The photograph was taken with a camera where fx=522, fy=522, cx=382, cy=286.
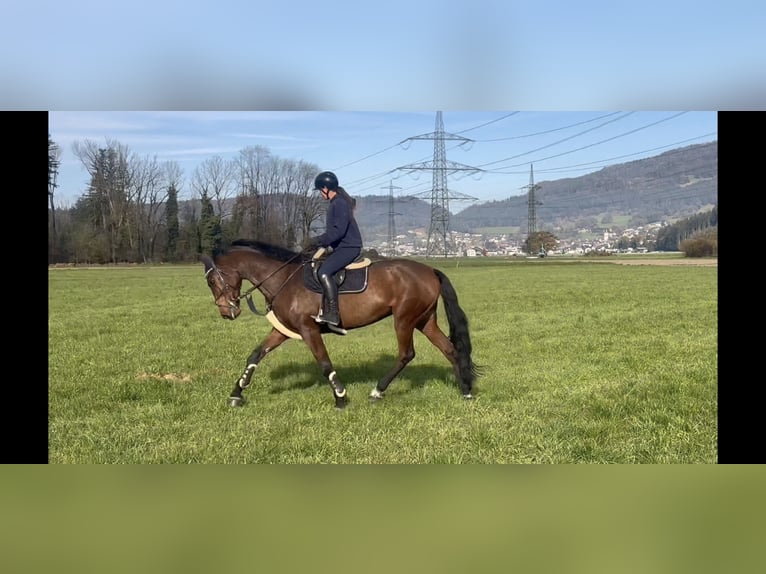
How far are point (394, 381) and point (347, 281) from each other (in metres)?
1.70

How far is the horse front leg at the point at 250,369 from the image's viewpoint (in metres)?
5.65

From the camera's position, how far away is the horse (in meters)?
5.48

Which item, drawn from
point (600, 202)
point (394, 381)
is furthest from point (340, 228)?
point (600, 202)

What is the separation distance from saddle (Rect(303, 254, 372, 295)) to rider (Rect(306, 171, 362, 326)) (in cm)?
8

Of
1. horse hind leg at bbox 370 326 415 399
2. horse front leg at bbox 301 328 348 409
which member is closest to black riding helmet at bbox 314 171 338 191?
horse front leg at bbox 301 328 348 409

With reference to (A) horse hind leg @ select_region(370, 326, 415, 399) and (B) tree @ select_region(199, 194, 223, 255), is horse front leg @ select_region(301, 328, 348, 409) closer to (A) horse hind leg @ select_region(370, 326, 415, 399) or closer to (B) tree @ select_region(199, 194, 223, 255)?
(A) horse hind leg @ select_region(370, 326, 415, 399)

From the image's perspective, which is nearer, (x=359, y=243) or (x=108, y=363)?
(x=359, y=243)

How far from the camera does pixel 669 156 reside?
811cm

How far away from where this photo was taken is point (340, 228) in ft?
17.0

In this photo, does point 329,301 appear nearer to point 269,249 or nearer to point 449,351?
point 269,249
